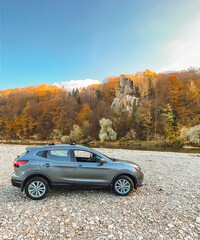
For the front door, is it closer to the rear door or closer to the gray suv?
the gray suv

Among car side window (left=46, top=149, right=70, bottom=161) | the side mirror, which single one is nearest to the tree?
the side mirror

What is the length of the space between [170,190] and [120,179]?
2.51m

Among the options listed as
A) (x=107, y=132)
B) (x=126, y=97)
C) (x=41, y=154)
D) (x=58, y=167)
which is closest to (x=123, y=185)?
(x=58, y=167)

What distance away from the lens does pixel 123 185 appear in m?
5.75

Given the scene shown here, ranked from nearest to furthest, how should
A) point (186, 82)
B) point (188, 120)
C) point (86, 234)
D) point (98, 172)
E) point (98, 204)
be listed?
1. point (86, 234)
2. point (98, 204)
3. point (98, 172)
4. point (188, 120)
5. point (186, 82)

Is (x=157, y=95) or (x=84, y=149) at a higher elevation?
(x=157, y=95)

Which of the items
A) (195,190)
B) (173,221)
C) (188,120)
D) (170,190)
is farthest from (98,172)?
(188,120)

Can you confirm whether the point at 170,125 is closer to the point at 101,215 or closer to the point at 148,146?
the point at 148,146

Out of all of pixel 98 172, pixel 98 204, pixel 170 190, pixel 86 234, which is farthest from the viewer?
pixel 170 190

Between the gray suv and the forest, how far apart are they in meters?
30.7

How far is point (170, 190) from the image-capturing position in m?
6.54

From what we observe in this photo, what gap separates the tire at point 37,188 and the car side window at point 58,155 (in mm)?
796

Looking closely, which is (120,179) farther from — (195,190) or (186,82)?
(186,82)

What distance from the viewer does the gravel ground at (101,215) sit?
361 cm
